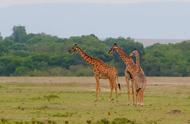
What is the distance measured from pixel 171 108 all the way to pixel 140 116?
1.97m

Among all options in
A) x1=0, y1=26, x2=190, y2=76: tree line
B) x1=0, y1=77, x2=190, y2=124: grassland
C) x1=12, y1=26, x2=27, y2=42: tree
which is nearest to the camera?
x1=0, y1=77, x2=190, y2=124: grassland

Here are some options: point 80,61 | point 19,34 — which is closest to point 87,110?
point 80,61

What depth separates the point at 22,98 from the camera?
70.3 feet

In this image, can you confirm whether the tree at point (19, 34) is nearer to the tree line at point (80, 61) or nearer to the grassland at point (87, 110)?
the tree line at point (80, 61)

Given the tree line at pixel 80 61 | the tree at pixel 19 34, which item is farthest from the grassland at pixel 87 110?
the tree at pixel 19 34

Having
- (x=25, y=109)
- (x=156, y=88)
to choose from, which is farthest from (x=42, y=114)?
(x=156, y=88)

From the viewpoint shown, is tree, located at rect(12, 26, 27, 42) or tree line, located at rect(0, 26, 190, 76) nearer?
tree line, located at rect(0, 26, 190, 76)

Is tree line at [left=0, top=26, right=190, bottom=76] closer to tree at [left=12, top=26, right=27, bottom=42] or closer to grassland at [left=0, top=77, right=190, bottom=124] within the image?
tree at [left=12, top=26, right=27, bottom=42]

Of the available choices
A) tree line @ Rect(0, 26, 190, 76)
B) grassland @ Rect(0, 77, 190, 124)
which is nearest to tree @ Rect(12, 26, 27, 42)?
tree line @ Rect(0, 26, 190, 76)

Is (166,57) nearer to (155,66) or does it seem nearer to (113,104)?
(155,66)

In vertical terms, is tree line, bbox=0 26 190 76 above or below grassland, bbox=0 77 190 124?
above

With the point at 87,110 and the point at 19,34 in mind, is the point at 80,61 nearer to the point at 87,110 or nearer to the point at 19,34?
the point at 19,34

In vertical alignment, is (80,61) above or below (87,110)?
above

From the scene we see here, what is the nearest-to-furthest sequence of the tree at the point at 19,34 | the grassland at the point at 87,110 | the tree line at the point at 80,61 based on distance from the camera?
the grassland at the point at 87,110, the tree line at the point at 80,61, the tree at the point at 19,34
